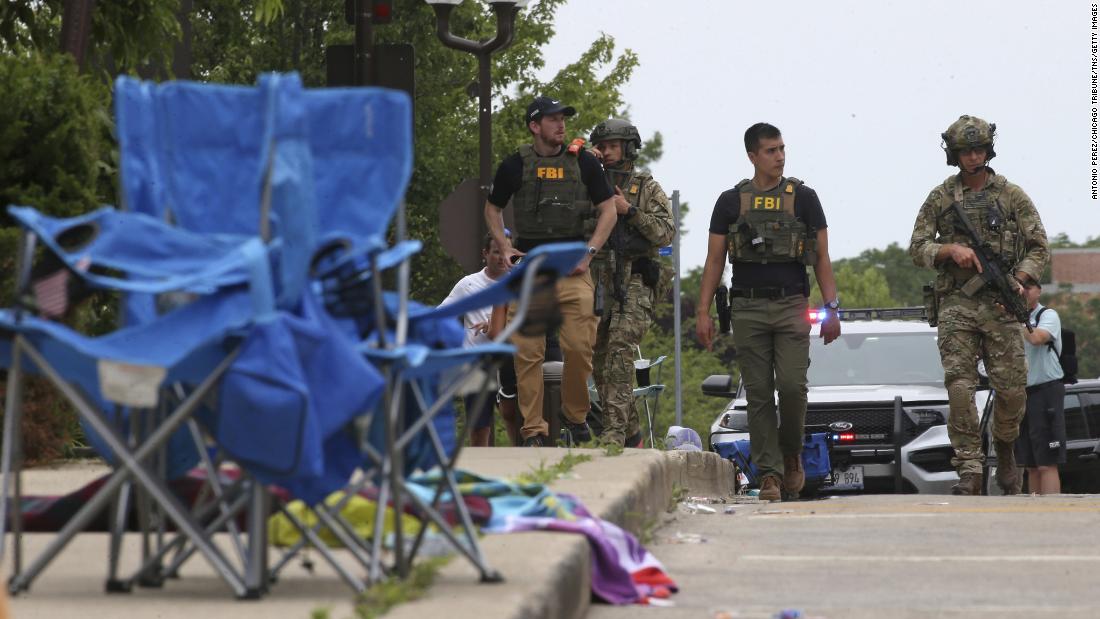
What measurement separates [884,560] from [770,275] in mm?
4349

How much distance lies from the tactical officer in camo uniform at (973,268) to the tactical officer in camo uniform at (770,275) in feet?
3.31

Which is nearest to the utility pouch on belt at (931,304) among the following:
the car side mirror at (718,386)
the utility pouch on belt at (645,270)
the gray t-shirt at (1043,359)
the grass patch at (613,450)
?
the gray t-shirt at (1043,359)

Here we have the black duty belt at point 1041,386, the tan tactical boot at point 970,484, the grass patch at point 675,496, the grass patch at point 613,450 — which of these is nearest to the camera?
the grass patch at point 613,450

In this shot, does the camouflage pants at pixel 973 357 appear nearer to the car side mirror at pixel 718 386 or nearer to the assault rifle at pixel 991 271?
the assault rifle at pixel 991 271

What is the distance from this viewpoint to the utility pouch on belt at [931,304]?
12.6 meters

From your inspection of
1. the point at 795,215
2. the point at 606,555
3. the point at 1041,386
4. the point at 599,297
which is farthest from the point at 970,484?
the point at 606,555

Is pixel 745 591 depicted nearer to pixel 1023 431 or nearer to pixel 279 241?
pixel 279 241

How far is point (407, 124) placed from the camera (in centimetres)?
471

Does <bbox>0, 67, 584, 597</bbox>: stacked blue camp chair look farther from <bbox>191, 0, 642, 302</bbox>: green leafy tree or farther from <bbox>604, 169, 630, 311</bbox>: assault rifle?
<bbox>191, 0, 642, 302</bbox>: green leafy tree

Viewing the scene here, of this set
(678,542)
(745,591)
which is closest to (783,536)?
(678,542)

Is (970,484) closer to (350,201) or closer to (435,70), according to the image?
(350,201)

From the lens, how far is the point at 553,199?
36.4 feet

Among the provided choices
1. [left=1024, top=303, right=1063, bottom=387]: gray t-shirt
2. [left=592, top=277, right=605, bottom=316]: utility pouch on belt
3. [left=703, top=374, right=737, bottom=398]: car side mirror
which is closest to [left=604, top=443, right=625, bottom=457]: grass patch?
[left=592, top=277, right=605, bottom=316]: utility pouch on belt

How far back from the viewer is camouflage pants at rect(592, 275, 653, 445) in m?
12.0
